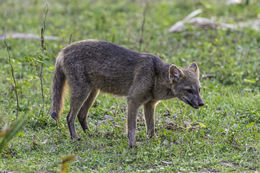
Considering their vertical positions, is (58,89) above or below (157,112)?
above

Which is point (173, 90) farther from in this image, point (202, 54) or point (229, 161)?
point (202, 54)

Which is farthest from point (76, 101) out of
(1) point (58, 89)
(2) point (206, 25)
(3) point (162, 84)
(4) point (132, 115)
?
(2) point (206, 25)

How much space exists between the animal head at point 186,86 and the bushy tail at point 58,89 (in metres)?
1.84

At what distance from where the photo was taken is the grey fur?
250 inches

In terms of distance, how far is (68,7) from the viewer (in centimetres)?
1468

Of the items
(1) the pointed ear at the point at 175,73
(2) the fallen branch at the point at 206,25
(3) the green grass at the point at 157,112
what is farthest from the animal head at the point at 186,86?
(2) the fallen branch at the point at 206,25

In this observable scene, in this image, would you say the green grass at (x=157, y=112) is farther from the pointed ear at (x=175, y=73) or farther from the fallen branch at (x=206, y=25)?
the pointed ear at (x=175, y=73)

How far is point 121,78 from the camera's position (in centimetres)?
661

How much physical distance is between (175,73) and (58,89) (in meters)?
1.98

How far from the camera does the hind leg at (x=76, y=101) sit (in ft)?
21.4

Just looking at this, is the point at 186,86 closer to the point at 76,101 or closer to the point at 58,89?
the point at 76,101

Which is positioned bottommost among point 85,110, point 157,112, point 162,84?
point 157,112

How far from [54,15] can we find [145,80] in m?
8.72

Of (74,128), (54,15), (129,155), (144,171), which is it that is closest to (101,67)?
(74,128)
